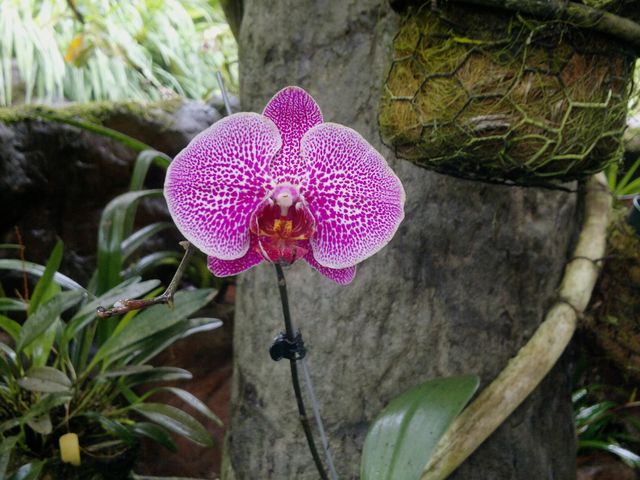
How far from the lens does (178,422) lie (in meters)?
1.17

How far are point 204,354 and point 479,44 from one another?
4.59 feet

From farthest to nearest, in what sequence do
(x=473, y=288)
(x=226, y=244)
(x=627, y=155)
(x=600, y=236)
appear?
1. (x=627, y=155)
2. (x=600, y=236)
3. (x=473, y=288)
4. (x=226, y=244)

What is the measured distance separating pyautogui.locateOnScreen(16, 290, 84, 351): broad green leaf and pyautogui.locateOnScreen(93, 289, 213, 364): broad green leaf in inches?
5.8

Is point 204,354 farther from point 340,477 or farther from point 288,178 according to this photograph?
point 288,178

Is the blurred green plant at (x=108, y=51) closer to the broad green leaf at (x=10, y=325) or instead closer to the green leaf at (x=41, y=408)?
the broad green leaf at (x=10, y=325)

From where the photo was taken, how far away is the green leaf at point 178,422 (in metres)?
1.16

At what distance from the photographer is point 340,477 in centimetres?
99

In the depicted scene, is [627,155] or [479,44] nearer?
[479,44]

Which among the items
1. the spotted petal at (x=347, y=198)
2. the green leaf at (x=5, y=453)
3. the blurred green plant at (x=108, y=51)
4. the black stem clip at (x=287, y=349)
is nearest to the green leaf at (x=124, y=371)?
the green leaf at (x=5, y=453)

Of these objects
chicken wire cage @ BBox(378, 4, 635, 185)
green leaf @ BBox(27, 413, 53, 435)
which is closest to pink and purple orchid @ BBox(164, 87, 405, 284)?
chicken wire cage @ BBox(378, 4, 635, 185)

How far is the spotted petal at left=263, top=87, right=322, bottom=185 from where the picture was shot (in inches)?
17.2

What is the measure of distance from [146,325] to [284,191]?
82cm

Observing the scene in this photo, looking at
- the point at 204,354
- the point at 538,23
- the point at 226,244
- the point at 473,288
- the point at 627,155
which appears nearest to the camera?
the point at 226,244

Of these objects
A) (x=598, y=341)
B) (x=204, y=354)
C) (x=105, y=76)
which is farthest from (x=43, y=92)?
(x=598, y=341)
